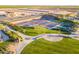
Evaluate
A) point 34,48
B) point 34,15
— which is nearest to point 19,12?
point 34,15

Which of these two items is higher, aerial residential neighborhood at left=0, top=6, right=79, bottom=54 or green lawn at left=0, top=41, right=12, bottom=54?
aerial residential neighborhood at left=0, top=6, right=79, bottom=54

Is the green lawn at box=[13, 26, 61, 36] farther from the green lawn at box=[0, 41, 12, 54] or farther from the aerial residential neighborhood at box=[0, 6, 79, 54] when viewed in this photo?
the green lawn at box=[0, 41, 12, 54]

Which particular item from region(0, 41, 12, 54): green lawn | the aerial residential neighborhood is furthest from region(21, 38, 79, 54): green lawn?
region(0, 41, 12, 54): green lawn

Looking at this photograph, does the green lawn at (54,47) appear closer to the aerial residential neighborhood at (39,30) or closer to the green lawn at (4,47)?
the aerial residential neighborhood at (39,30)

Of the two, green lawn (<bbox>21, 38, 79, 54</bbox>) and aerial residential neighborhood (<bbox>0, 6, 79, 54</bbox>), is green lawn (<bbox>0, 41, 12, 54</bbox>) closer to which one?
aerial residential neighborhood (<bbox>0, 6, 79, 54</bbox>)

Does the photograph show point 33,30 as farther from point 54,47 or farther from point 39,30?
point 54,47

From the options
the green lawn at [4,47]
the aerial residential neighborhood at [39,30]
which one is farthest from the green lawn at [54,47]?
the green lawn at [4,47]

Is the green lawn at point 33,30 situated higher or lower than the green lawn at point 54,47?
higher
